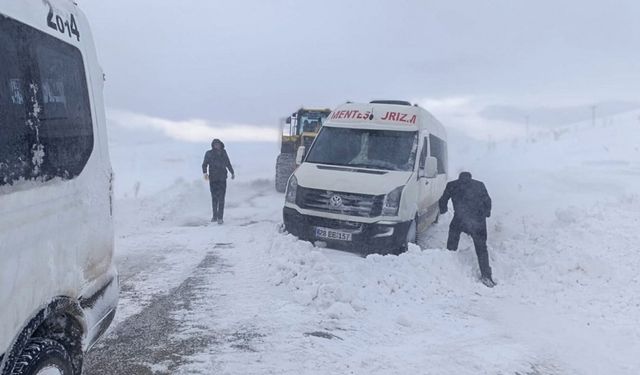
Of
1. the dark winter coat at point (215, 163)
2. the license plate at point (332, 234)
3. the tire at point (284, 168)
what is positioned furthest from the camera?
the tire at point (284, 168)

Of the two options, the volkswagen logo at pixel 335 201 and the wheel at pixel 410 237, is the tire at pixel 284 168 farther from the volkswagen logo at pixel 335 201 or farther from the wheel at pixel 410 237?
the volkswagen logo at pixel 335 201

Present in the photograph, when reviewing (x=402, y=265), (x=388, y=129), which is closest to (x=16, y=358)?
(x=402, y=265)

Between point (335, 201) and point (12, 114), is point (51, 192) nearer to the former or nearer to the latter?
point (12, 114)

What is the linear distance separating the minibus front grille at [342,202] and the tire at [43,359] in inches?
217

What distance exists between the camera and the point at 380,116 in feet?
30.8

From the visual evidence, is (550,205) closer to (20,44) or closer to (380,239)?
(380,239)

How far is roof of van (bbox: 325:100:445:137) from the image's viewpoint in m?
9.28

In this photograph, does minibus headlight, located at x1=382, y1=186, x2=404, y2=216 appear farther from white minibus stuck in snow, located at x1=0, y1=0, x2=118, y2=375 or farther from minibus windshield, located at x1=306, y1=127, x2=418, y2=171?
white minibus stuck in snow, located at x1=0, y1=0, x2=118, y2=375

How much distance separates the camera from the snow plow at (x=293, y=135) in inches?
744

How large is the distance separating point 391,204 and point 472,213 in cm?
131

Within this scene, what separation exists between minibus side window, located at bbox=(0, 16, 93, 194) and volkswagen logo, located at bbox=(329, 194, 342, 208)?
5111mm

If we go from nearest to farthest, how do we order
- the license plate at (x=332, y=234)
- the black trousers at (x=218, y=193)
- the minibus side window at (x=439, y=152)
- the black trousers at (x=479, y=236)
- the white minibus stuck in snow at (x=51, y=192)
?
the white minibus stuck in snow at (x=51, y=192) < the black trousers at (x=479, y=236) < the license plate at (x=332, y=234) < the minibus side window at (x=439, y=152) < the black trousers at (x=218, y=193)

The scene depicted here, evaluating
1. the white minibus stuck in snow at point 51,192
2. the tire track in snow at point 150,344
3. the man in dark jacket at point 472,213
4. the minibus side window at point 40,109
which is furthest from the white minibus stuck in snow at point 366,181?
the minibus side window at point 40,109

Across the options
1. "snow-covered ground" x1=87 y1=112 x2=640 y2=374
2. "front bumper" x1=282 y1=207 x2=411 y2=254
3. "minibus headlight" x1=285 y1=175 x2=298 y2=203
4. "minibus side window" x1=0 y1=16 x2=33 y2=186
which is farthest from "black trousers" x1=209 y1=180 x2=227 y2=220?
"minibus side window" x1=0 y1=16 x2=33 y2=186
